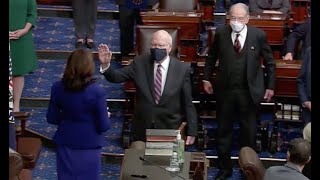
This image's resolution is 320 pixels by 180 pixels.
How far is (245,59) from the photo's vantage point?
6.14m

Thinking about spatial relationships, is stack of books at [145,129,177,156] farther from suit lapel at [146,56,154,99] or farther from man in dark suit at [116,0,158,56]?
man in dark suit at [116,0,158,56]

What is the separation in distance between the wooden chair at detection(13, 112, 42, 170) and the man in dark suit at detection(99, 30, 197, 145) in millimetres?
697

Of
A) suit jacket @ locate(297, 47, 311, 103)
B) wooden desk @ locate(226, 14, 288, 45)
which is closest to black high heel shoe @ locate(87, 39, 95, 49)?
wooden desk @ locate(226, 14, 288, 45)

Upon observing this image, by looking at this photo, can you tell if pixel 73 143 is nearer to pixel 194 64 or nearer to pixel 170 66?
pixel 170 66

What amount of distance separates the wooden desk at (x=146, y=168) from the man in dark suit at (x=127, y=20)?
2.72m

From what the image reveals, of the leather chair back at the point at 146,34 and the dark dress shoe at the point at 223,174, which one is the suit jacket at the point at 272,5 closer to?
the leather chair back at the point at 146,34

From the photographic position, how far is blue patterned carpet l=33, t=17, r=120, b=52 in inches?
328

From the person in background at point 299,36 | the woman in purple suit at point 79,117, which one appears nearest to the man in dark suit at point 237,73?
the person in background at point 299,36

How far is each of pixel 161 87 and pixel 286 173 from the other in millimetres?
1598

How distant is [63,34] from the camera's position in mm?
8641

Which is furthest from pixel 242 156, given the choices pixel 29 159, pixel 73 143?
pixel 29 159

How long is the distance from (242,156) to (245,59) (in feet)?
4.00

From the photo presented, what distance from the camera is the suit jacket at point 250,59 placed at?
6.12 metres

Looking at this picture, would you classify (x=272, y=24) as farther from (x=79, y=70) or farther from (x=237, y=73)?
(x=79, y=70)
